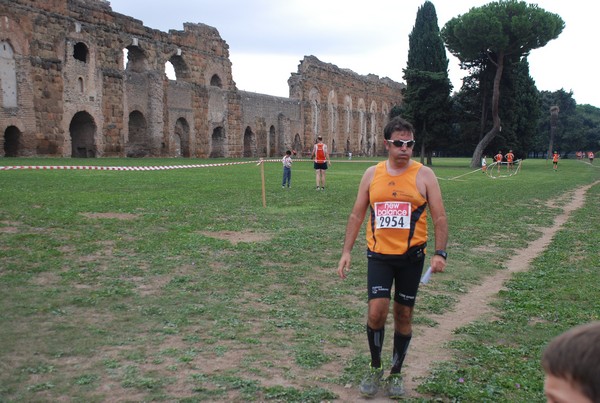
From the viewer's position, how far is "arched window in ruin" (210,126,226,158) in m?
40.1

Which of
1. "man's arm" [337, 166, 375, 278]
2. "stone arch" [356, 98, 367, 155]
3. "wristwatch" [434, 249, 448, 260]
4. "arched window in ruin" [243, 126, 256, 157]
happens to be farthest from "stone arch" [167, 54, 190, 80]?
"wristwatch" [434, 249, 448, 260]

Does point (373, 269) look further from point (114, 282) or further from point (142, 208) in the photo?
point (142, 208)

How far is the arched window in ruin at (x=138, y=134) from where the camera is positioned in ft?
109

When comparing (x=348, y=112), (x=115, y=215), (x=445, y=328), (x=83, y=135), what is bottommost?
(x=445, y=328)

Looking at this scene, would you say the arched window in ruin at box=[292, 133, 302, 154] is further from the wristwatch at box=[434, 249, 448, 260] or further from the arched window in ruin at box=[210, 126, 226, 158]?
the wristwatch at box=[434, 249, 448, 260]

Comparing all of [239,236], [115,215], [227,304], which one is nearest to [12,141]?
[115,215]

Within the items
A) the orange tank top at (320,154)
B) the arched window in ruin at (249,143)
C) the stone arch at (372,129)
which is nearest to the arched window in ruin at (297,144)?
the arched window in ruin at (249,143)

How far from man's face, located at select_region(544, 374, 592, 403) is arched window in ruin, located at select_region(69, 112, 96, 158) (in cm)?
3106

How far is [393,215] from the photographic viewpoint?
3.87 meters

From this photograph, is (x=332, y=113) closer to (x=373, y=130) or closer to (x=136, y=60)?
(x=373, y=130)

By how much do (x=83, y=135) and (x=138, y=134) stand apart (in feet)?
13.6

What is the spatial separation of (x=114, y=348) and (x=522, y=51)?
124 feet

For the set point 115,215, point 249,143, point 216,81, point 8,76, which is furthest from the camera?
point 249,143

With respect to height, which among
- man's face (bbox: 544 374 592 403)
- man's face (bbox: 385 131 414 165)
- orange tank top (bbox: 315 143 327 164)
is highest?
man's face (bbox: 385 131 414 165)
